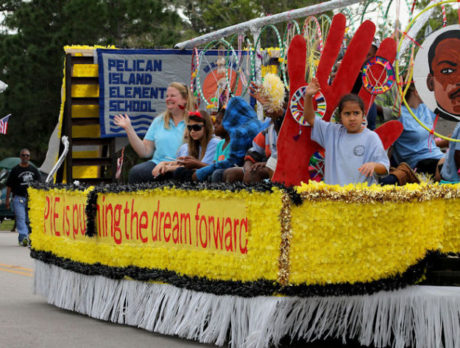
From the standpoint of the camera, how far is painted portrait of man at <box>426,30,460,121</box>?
6750 mm

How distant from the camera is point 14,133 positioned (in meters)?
→ 35.7

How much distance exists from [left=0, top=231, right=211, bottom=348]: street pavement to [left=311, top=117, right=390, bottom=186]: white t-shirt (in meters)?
1.56

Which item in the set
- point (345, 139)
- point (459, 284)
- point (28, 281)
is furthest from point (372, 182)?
point (28, 281)

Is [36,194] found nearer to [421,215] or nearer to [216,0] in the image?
[421,215]

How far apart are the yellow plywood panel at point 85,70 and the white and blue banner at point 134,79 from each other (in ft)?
0.59

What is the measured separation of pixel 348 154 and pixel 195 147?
7.68 ft

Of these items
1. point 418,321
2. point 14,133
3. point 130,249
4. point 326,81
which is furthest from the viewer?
point 14,133

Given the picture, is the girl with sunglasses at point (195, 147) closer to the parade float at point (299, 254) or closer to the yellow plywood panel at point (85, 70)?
the parade float at point (299, 254)

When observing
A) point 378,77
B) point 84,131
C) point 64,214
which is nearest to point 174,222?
point 378,77

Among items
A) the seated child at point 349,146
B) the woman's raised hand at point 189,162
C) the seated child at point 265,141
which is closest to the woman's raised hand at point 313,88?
the seated child at point 349,146

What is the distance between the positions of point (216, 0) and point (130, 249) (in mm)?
30995

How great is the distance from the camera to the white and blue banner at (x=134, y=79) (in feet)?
44.3

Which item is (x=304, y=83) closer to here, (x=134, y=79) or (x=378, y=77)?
(x=378, y=77)

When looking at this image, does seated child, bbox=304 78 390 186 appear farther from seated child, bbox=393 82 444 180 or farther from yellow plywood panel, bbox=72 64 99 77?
yellow plywood panel, bbox=72 64 99 77
